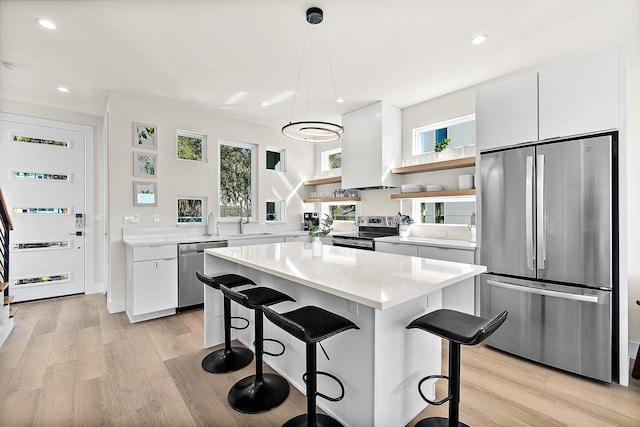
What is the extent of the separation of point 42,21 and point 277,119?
3.01 metres

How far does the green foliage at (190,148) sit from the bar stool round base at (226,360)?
2987 mm

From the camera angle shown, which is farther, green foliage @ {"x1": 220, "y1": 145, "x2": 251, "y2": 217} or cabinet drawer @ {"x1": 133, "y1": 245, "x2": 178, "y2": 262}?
green foliage @ {"x1": 220, "y1": 145, "x2": 251, "y2": 217}

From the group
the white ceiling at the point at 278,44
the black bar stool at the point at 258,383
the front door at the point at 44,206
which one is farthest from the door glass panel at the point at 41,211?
the black bar stool at the point at 258,383

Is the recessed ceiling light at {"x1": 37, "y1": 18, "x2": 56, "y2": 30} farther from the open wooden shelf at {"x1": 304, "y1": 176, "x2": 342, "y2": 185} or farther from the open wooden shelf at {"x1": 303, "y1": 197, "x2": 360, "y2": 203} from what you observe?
the open wooden shelf at {"x1": 303, "y1": 197, "x2": 360, "y2": 203}

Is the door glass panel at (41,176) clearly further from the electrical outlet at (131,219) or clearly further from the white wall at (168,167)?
the electrical outlet at (131,219)

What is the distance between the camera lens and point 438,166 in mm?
3795

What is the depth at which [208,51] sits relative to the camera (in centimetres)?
288

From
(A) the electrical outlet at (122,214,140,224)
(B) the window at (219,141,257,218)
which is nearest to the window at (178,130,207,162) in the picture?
(B) the window at (219,141,257,218)

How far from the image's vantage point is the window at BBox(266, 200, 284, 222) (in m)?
5.53

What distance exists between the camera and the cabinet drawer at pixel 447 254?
306 cm

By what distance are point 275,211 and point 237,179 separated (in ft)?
3.12

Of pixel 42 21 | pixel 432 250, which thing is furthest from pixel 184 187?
pixel 432 250

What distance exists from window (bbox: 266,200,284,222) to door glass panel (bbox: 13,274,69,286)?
123 inches

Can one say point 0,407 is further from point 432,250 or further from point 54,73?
point 432,250
